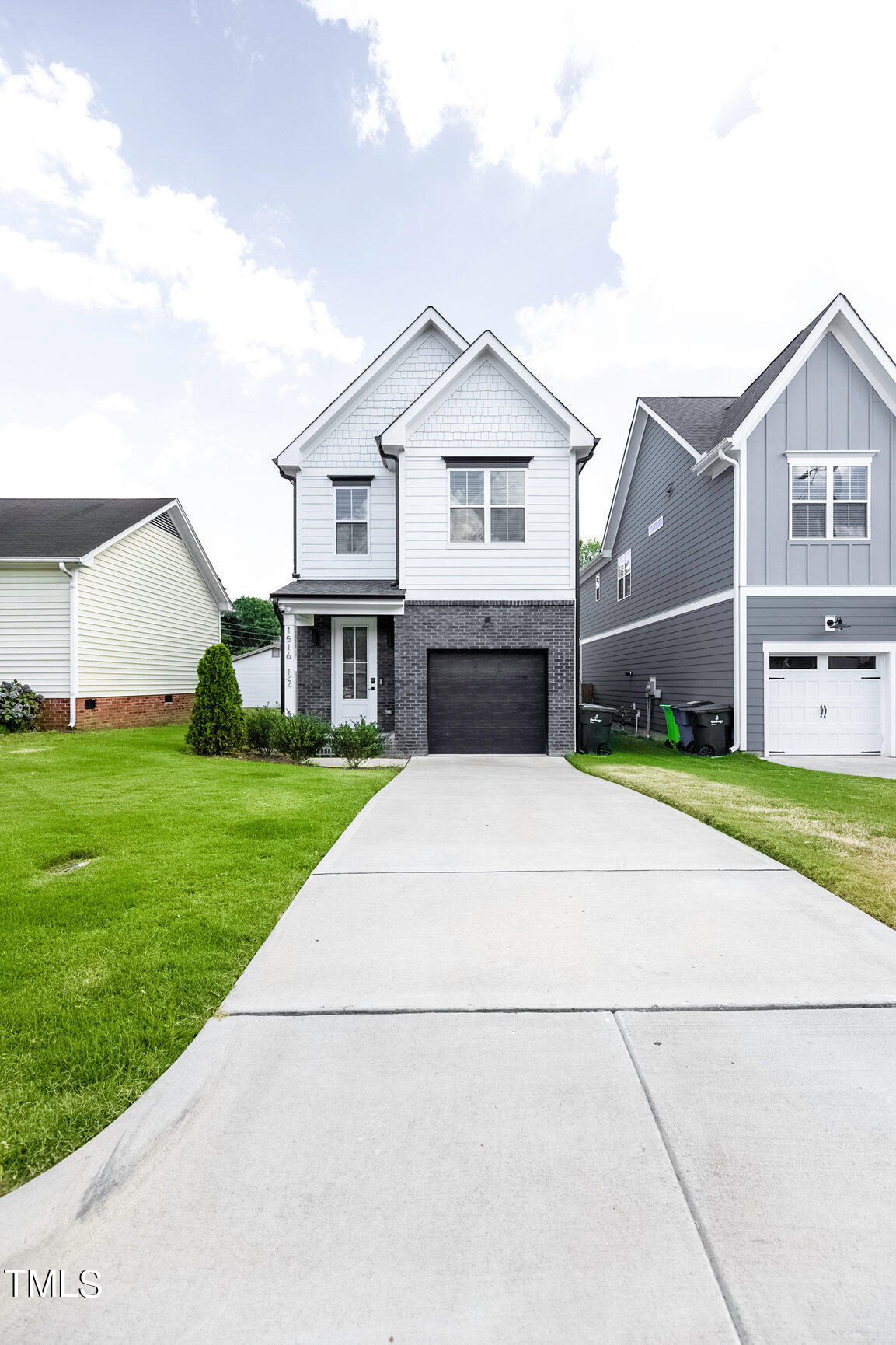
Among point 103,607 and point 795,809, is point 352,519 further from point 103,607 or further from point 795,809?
point 795,809

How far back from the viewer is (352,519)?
13977 millimetres

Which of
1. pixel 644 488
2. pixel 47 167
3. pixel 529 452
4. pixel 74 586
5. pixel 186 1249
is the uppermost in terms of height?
pixel 47 167

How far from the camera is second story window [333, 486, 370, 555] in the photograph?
14.0 metres

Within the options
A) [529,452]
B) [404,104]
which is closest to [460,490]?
[529,452]

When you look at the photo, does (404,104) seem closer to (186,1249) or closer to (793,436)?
(793,436)

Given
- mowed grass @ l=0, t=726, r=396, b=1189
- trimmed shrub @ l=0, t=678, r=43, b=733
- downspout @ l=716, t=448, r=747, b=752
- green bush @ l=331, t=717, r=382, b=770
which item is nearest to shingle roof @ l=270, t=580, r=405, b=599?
green bush @ l=331, t=717, r=382, b=770

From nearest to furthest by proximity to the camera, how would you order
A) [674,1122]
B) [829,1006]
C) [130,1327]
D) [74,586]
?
1. [130,1327]
2. [674,1122]
3. [829,1006]
4. [74,586]

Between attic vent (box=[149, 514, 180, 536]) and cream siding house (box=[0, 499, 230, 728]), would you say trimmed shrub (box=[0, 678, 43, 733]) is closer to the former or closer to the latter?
cream siding house (box=[0, 499, 230, 728])

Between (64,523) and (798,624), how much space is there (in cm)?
1963

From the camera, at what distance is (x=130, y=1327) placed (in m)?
1.49

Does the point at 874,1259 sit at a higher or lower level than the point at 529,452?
lower

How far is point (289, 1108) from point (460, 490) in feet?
39.4

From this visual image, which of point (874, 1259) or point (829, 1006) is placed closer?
point (874, 1259)

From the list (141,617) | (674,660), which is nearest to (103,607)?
(141,617)
